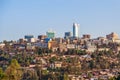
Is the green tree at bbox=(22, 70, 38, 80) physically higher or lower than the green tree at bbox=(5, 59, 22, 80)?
higher

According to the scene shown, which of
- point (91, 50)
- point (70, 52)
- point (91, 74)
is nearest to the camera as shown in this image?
point (91, 74)

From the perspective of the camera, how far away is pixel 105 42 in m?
98.4

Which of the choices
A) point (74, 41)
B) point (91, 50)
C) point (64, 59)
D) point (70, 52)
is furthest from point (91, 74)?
point (74, 41)

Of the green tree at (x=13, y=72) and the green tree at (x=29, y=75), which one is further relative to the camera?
the green tree at (x=29, y=75)

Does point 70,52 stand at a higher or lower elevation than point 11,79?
higher

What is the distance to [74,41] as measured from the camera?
100375 millimetres

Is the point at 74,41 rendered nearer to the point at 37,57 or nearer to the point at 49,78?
the point at 37,57

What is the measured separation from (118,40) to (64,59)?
31054 mm

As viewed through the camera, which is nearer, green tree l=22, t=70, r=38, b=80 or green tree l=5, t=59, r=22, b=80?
green tree l=5, t=59, r=22, b=80

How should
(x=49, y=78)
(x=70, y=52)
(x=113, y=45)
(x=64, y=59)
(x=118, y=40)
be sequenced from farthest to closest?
(x=118, y=40) → (x=113, y=45) → (x=70, y=52) → (x=64, y=59) → (x=49, y=78)

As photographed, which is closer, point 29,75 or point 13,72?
point 13,72

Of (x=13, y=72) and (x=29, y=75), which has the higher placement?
(x=29, y=75)

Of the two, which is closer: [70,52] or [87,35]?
[70,52]

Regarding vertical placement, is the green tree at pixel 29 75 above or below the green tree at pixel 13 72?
above
